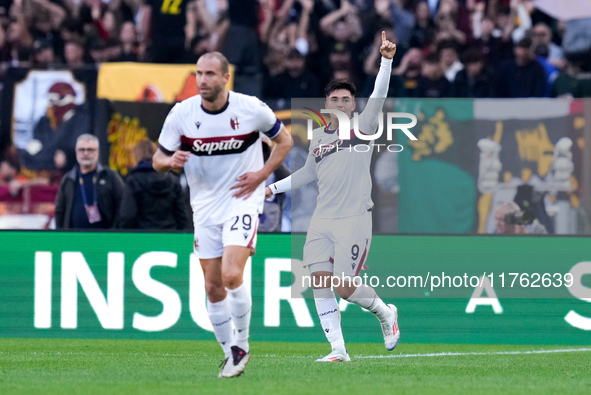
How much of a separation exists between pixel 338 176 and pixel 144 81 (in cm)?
553

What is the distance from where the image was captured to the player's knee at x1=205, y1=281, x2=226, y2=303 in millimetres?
7551

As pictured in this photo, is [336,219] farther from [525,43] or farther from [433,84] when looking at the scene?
[525,43]

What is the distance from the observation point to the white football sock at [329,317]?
8.99 meters

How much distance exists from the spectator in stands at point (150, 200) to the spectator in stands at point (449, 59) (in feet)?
15.4

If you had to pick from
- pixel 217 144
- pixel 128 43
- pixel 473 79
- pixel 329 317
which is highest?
pixel 128 43

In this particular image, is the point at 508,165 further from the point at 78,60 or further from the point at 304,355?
the point at 78,60

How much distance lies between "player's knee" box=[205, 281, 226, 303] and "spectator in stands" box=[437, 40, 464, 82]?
7641 millimetres

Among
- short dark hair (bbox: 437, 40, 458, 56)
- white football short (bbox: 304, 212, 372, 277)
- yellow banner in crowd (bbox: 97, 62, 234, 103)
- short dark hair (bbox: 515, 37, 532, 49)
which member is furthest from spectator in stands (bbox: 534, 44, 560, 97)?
white football short (bbox: 304, 212, 372, 277)

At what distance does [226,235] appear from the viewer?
737 cm

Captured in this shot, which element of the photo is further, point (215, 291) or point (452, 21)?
point (452, 21)

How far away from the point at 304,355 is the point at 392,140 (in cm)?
258

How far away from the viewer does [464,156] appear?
11086 millimetres

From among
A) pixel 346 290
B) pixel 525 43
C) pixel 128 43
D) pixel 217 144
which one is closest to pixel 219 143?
pixel 217 144

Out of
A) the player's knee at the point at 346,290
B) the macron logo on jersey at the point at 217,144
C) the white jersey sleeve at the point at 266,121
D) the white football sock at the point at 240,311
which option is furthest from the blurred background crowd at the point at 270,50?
the white football sock at the point at 240,311
